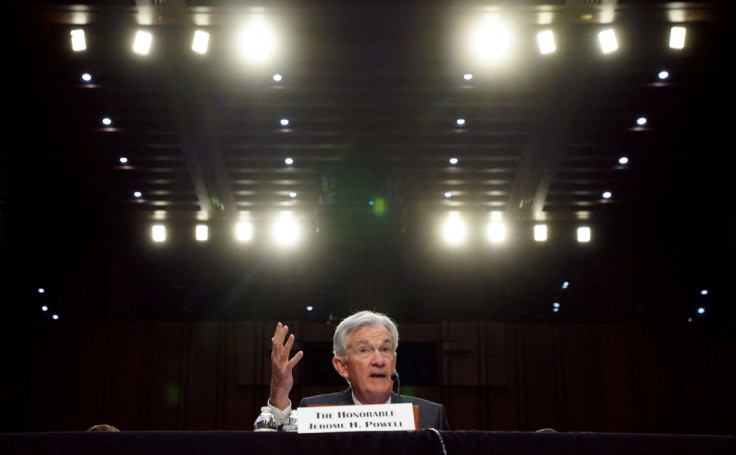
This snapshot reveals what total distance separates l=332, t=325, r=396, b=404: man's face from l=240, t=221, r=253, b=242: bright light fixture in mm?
10375

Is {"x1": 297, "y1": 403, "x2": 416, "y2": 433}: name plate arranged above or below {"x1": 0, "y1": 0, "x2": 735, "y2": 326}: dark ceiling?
below

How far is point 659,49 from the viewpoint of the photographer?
395 inches

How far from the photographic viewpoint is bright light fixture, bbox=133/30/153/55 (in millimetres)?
9281

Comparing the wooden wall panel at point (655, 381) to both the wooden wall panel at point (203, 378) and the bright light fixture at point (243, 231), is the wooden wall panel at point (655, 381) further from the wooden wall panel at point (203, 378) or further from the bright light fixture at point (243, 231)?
the wooden wall panel at point (203, 378)

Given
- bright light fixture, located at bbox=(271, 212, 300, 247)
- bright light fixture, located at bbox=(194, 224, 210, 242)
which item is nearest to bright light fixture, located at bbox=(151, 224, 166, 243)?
bright light fixture, located at bbox=(194, 224, 210, 242)

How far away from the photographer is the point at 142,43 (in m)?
9.32

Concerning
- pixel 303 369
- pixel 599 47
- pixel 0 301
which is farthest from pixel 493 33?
pixel 0 301

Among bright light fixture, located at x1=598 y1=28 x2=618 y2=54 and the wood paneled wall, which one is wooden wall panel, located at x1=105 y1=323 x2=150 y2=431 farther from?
bright light fixture, located at x1=598 y1=28 x2=618 y2=54

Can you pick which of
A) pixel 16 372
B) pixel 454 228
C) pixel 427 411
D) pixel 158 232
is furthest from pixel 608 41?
pixel 16 372

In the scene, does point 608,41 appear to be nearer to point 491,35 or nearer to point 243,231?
point 491,35

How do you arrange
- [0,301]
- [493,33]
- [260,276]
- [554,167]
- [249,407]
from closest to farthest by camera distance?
[493,33]
[554,167]
[249,407]
[0,301]
[260,276]

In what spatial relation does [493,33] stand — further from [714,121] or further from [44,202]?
[44,202]

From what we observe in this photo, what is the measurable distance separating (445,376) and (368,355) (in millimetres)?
10237

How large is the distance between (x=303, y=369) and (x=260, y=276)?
263 cm
